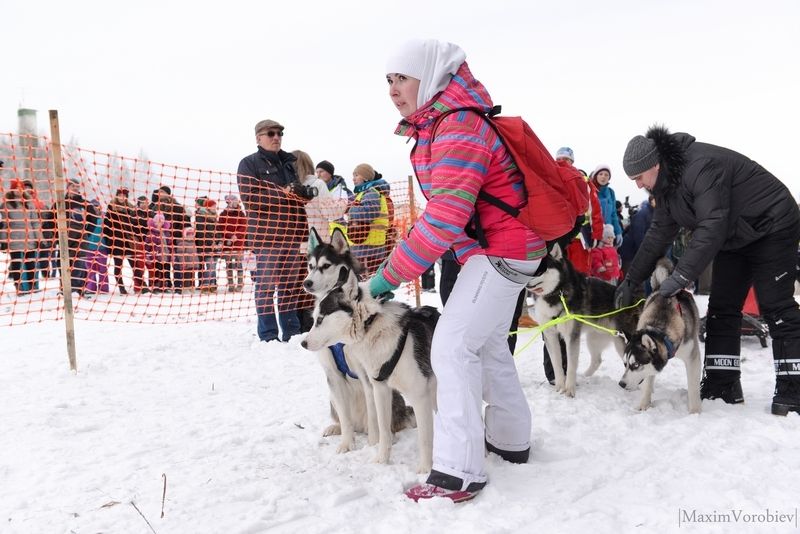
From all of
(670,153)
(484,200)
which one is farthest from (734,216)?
(484,200)

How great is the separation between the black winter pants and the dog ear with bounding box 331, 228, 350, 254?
2.67m

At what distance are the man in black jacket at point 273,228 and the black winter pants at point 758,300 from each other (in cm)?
393

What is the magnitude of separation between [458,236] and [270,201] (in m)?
4.08

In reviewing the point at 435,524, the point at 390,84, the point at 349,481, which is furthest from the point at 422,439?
the point at 390,84

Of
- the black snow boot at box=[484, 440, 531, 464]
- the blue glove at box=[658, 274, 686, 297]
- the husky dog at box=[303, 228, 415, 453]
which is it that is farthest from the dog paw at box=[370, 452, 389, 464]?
the blue glove at box=[658, 274, 686, 297]

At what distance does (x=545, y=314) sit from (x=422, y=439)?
6.85ft

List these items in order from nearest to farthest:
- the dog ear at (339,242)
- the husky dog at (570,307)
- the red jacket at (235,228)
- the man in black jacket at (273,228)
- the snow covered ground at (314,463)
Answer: the snow covered ground at (314,463), the dog ear at (339,242), the husky dog at (570,307), the man in black jacket at (273,228), the red jacket at (235,228)

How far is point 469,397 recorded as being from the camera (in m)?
2.23

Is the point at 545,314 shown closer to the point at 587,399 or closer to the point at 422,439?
the point at 587,399

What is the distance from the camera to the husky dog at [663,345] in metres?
3.49

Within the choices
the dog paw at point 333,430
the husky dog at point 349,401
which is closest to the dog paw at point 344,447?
the husky dog at point 349,401

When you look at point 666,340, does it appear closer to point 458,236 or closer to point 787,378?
point 787,378

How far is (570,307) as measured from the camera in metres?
4.30

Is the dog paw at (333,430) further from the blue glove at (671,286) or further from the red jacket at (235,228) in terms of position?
the red jacket at (235,228)
